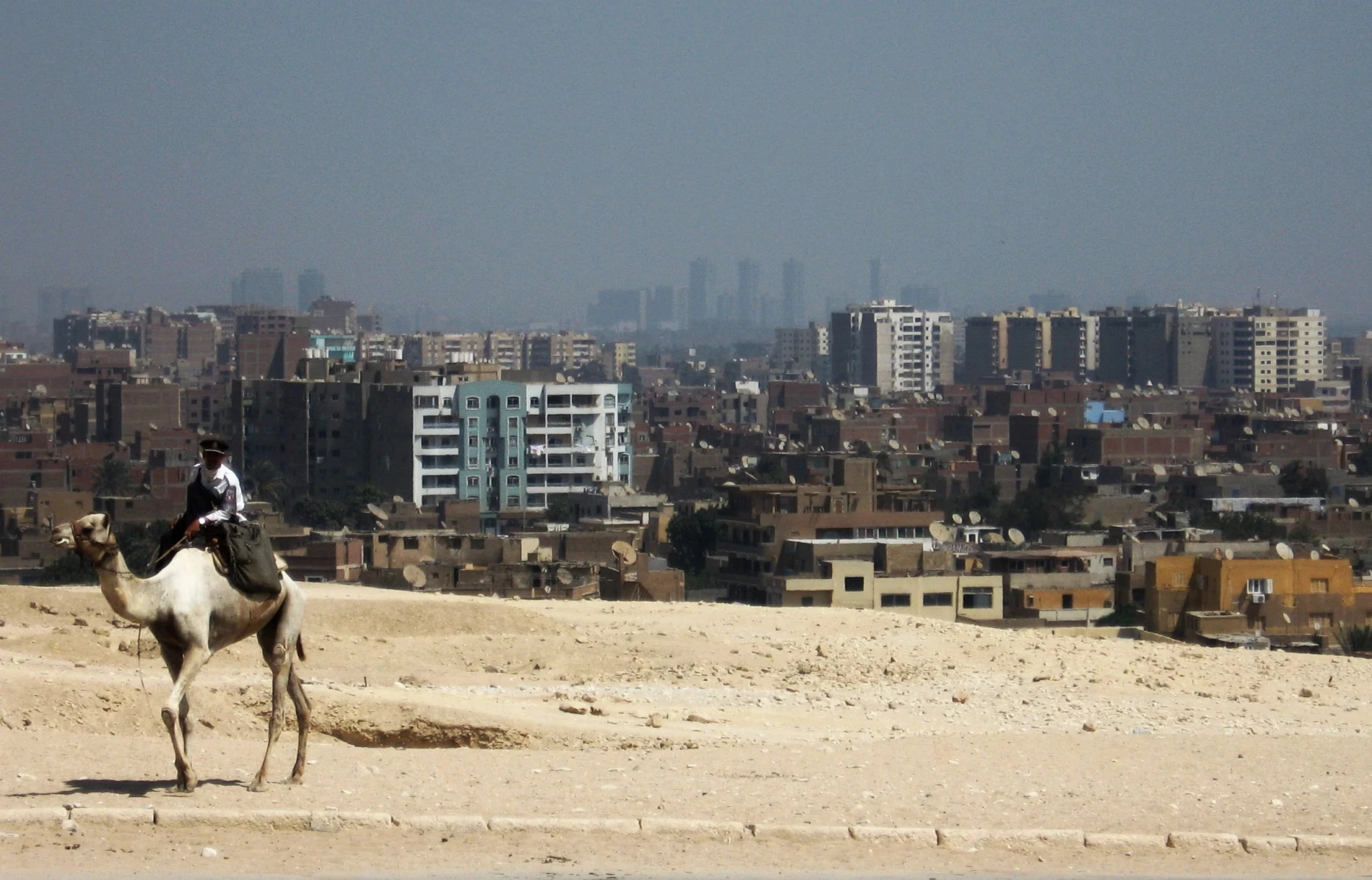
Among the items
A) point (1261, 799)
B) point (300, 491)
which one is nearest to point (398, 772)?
point (1261, 799)

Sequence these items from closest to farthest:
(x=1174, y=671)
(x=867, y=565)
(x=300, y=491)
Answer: (x=1174, y=671) → (x=867, y=565) → (x=300, y=491)

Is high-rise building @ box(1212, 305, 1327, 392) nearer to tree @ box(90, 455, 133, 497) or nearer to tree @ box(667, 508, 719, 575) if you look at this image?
tree @ box(90, 455, 133, 497)

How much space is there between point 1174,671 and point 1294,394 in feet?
444

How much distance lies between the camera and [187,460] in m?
73.5

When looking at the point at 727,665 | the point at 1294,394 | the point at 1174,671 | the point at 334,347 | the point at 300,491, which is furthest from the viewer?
the point at 1294,394

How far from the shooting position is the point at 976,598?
32.3 metres

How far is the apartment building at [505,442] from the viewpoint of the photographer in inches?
2606

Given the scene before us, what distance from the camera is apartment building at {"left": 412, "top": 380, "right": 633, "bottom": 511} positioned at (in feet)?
217

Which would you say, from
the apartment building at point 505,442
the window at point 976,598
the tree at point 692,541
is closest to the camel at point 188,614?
the window at point 976,598

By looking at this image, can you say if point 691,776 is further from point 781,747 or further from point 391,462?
point 391,462

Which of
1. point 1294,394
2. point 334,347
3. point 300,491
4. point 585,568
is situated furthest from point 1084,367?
point 585,568

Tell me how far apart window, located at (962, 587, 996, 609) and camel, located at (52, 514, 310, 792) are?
76.0ft

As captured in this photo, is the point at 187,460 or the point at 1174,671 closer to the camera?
the point at 1174,671

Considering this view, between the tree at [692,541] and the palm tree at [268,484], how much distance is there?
19.5 meters
